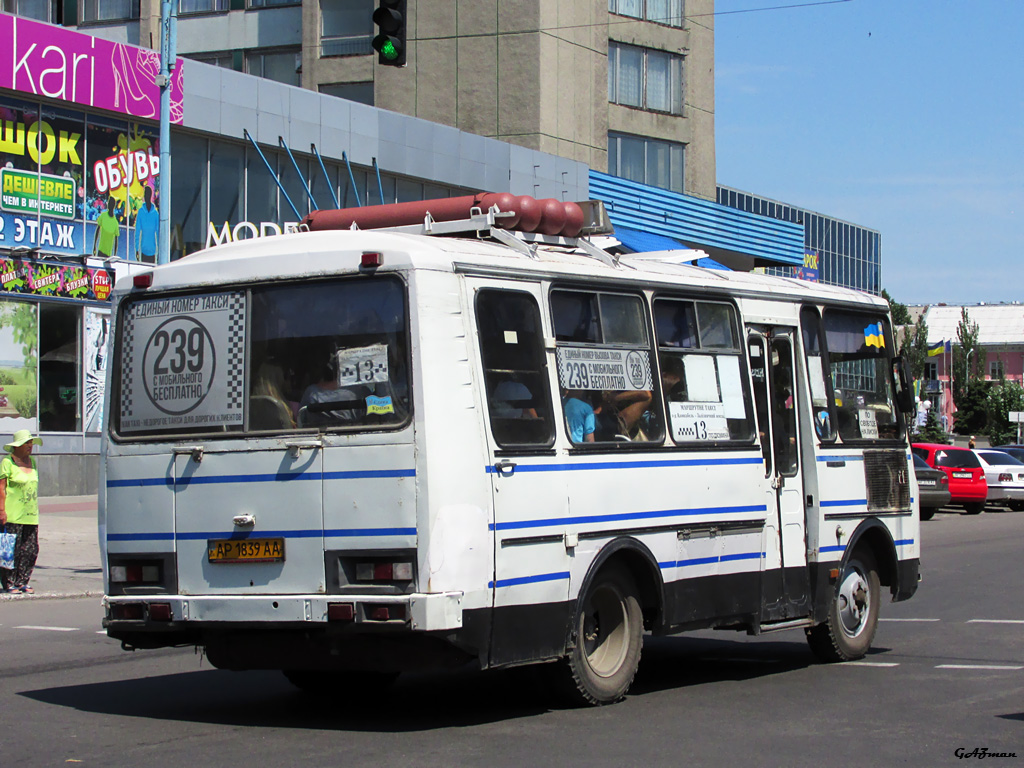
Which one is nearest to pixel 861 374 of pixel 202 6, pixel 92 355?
pixel 92 355

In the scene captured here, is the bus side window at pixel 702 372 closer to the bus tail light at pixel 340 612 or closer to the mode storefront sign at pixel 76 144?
the bus tail light at pixel 340 612

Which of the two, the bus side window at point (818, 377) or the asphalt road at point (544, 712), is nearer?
the asphalt road at point (544, 712)

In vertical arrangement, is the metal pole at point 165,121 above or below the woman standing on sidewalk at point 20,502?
above

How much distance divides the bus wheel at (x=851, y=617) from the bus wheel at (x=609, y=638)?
2413mm

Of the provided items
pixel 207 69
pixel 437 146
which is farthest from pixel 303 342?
pixel 437 146

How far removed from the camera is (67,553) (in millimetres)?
20203

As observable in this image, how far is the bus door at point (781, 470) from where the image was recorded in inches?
401

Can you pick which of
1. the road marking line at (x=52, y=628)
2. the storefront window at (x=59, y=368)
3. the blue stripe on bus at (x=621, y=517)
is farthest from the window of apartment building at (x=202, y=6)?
the blue stripe on bus at (x=621, y=517)

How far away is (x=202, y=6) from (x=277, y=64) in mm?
3374

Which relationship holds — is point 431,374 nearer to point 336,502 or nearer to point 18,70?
point 336,502

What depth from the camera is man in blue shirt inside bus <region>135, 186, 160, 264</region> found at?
100 ft

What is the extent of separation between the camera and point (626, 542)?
8750 mm

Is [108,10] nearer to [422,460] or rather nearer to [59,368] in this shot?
[59,368]

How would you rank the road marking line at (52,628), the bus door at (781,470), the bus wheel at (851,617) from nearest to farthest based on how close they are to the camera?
1. the bus door at (781,470)
2. the bus wheel at (851,617)
3. the road marking line at (52,628)
